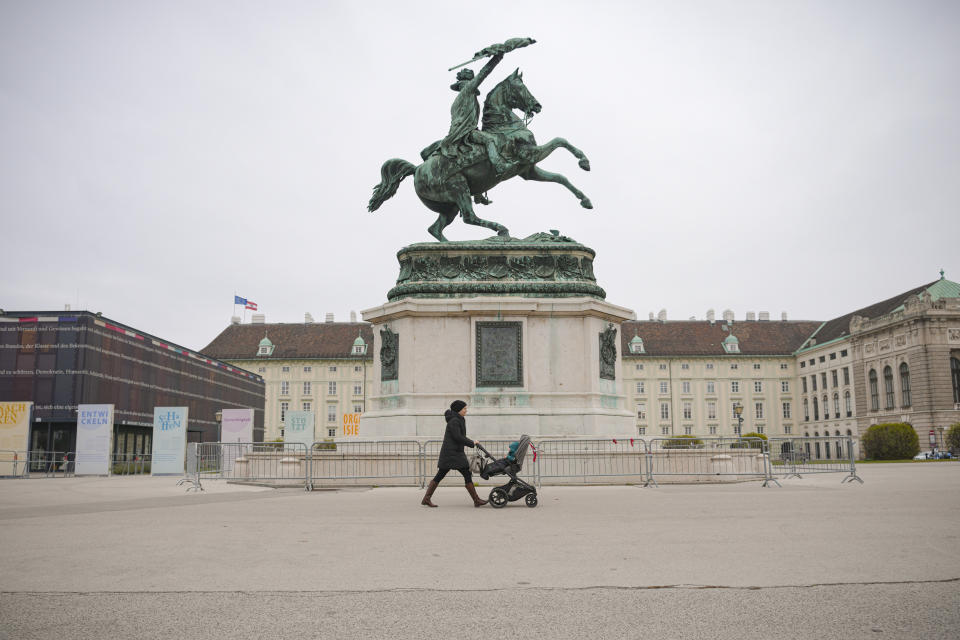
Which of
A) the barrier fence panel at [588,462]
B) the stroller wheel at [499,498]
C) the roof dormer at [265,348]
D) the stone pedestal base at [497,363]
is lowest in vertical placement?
the stroller wheel at [499,498]

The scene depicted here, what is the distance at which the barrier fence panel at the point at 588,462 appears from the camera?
16469mm

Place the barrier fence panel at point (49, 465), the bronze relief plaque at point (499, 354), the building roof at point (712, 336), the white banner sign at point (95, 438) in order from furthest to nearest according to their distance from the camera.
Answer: the building roof at point (712, 336)
the barrier fence panel at point (49, 465)
the white banner sign at point (95, 438)
the bronze relief plaque at point (499, 354)

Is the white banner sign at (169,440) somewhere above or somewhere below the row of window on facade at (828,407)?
below

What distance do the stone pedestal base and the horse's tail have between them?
3.60 metres

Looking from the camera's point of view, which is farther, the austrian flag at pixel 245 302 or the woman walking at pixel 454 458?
the austrian flag at pixel 245 302

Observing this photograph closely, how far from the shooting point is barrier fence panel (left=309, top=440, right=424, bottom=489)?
648 inches

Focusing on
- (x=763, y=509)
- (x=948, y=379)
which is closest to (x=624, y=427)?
(x=763, y=509)

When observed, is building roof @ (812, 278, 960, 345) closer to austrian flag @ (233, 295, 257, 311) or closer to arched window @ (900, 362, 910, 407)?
arched window @ (900, 362, 910, 407)

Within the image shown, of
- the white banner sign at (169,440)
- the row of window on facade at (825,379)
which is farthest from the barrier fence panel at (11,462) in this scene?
the row of window on facade at (825,379)

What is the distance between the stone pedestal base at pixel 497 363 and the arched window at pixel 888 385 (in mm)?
73665

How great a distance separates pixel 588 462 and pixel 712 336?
90.0 metres

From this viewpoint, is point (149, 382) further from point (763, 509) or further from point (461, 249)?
point (763, 509)

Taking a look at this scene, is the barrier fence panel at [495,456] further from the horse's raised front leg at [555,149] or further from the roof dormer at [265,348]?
the roof dormer at [265,348]

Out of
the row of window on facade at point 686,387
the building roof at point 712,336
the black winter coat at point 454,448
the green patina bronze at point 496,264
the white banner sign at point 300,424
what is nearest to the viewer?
the black winter coat at point 454,448
